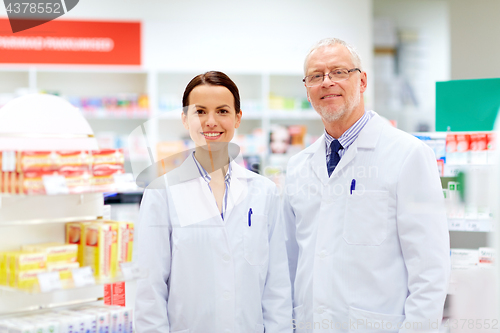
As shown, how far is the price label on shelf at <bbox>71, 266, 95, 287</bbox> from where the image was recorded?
4.93 feet

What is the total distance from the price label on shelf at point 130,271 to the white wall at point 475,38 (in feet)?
6.40

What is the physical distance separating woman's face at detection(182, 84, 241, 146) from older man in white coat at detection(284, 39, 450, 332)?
13.8 inches

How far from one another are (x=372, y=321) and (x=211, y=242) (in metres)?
0.68

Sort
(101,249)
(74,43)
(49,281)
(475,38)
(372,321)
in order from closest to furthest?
(49,281) → (101,249) → (372,321) → (475,38) → (74,43)

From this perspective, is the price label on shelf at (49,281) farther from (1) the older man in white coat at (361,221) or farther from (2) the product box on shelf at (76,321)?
(1) the older man in white coat at (361,221)

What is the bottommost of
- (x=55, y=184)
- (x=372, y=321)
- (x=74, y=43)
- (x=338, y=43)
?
(x=372, y=321)

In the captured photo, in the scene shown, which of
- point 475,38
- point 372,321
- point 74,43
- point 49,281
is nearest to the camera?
point 49,281

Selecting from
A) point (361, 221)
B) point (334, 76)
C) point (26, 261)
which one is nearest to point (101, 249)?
point (26, 261)

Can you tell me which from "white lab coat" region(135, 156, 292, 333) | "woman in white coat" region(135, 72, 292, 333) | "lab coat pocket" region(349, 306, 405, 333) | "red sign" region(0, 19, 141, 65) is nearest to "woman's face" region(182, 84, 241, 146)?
"woman in white coat" region(135, 72, 292, 333)

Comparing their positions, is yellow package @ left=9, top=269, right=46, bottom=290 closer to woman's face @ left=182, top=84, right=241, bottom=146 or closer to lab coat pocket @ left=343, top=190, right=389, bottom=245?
woman's face @ left=182, top=84, right=241, bottom=146

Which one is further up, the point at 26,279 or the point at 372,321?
the point at 26,279

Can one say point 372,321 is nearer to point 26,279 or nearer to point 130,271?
point 130,271

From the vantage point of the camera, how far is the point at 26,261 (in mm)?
1466

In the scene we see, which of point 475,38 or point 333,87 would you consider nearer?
point 333,87
